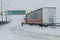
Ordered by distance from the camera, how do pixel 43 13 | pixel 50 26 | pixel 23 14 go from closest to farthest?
pixel 43 13 → pixel 50 26 → pixel 23 14

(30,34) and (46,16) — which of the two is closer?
(30,34)

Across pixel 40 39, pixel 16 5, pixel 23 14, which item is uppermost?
pixel 16 5

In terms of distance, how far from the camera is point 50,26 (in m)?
5.82

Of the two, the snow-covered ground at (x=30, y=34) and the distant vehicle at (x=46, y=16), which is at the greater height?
the distant vehicle at (x=46, y=16)

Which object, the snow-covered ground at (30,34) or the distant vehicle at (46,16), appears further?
the distant vehicle at (46,16)

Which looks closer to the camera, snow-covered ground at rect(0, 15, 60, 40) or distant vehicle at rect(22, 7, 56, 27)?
snow-covered ground at rect(0, 15, 60, 40)

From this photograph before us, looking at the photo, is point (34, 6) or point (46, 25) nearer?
point (46, 25)

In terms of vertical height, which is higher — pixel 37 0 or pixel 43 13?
pixel 37 0

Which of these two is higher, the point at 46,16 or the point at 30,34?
the point at 46,16

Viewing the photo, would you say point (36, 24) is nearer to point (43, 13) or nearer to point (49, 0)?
point (43, 13)

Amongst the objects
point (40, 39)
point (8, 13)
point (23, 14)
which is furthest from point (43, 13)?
point (8, 13)

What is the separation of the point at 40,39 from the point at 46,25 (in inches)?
98.3

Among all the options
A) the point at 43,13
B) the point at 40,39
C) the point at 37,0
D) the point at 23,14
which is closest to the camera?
the point at 40,39

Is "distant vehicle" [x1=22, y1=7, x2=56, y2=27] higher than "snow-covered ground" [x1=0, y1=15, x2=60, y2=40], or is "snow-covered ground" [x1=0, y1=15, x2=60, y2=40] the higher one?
"distant vehicle" [x1=22, y1=7, x2=56, y2=27]
